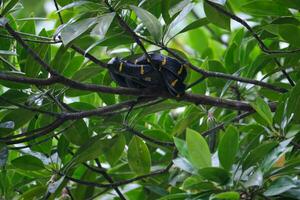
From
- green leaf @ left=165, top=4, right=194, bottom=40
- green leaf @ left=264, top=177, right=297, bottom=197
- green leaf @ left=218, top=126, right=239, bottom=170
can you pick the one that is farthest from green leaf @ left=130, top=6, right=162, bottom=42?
green leaf @ left=264, top=177, right=297, bottom=197

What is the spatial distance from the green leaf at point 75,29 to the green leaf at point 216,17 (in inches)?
11.2

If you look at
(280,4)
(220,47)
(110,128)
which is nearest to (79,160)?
(110,128)

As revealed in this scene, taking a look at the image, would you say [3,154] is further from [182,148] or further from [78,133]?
[182,148]

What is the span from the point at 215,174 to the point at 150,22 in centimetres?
28

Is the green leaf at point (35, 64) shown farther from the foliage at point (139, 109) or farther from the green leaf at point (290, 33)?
the green leaf at point (290, 33)

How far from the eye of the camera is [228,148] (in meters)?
1.04

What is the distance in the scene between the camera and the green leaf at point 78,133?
4.40 feet

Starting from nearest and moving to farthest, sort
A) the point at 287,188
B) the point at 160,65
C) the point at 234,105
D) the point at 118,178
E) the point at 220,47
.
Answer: the point at 287,188, the point at 160,65, the point at 234,105, the point at 118,178, the point at 220,47

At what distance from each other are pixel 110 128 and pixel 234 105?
0.90 ft

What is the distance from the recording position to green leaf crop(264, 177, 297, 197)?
0.96m

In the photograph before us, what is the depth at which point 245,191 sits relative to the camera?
3.34ft

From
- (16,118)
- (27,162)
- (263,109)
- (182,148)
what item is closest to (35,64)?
(16,118)

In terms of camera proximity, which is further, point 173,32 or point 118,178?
point 118,178

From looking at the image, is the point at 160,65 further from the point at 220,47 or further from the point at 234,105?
the point at 220,47
